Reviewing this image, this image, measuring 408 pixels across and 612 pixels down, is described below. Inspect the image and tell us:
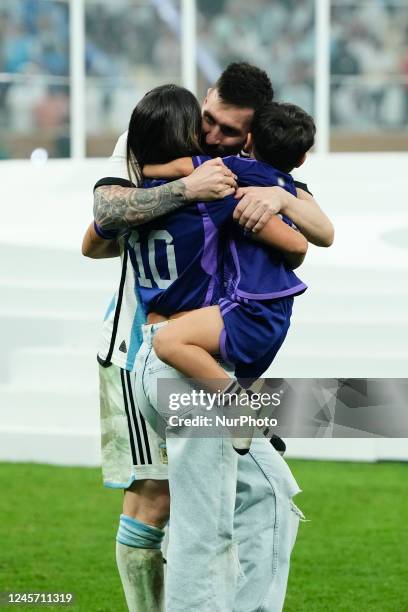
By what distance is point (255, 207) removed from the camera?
3498 millimetres

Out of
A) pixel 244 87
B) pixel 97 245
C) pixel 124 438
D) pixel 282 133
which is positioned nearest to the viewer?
pixel 282 133

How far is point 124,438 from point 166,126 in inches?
43.0

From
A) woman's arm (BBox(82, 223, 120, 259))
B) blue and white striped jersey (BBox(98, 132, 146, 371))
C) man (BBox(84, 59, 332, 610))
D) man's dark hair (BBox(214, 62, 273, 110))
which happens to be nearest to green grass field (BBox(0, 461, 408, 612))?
man (BBox(84, 59, 332, 610))

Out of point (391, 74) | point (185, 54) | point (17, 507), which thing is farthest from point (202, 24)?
point (17, 507)

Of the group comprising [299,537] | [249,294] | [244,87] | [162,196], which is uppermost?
[244,87]

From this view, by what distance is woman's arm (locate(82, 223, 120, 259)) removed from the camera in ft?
13.0

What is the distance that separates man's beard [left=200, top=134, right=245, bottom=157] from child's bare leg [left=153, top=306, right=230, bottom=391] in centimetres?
54

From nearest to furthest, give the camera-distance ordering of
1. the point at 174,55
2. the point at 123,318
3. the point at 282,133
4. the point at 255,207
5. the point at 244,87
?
1. the point at 255,207
2. the point at 282,133
3. the point at 244,87
4. the point at 123,318
5. the point at 174,55

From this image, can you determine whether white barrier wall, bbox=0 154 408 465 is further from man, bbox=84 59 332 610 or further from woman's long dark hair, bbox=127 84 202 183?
woman's long dark hair, bbox=127 84 202 183

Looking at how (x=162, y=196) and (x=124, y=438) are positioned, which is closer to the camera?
(x=162, y=196)

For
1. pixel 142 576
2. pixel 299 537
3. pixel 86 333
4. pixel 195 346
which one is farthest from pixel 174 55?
pixel 195 346

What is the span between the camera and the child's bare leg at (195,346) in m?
3.51
